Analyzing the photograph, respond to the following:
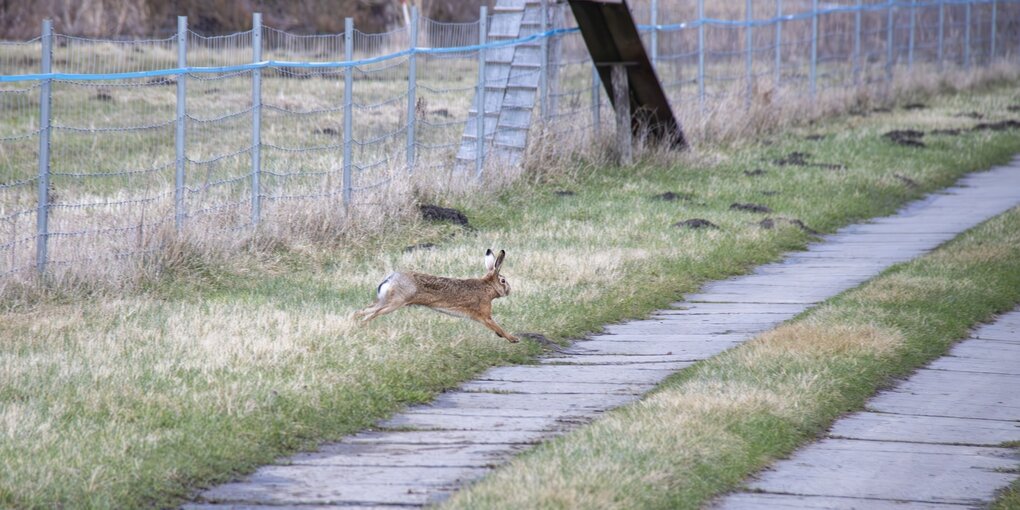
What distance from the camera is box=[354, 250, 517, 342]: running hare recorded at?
29.2 feet

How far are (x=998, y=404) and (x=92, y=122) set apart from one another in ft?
45.8

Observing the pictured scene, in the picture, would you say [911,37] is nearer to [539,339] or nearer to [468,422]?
[539,339]

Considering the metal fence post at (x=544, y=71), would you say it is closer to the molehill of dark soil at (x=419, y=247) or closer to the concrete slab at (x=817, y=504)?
the molehill of dark soil at (x=419, y=247)

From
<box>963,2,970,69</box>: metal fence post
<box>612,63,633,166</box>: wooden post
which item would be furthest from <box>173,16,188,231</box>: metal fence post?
<box>963,2,970,69</box>: metal fence post

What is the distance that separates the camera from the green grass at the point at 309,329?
646 centimetres

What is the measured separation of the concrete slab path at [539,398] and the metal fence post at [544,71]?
427 centimetres

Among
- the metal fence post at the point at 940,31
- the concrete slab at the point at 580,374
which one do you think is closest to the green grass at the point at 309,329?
the concrete slab at the point at 580,374

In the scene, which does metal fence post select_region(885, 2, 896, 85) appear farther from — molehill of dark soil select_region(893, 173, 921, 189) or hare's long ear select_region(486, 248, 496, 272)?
hare's long ear select_region(486, 248, 496, 272)

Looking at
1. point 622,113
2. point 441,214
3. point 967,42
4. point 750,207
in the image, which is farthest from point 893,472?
point 967,42

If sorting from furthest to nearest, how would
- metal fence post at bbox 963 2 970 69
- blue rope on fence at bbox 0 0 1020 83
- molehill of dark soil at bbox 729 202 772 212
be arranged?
metal fence post at bbox 963 2 970 69 < molehill of dark soil at bbox 729 202 772 212 < blue rope on fence at bbox 0 0 1020 83


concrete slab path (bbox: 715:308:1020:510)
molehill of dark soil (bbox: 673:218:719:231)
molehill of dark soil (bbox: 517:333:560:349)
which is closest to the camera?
concrete slab path (bbox: 715:308:1020:510)

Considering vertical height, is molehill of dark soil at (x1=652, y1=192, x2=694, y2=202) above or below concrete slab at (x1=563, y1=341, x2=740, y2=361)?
above

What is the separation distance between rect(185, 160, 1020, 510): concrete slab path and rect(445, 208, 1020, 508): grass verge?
9.1 inches

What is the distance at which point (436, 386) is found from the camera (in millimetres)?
8047
